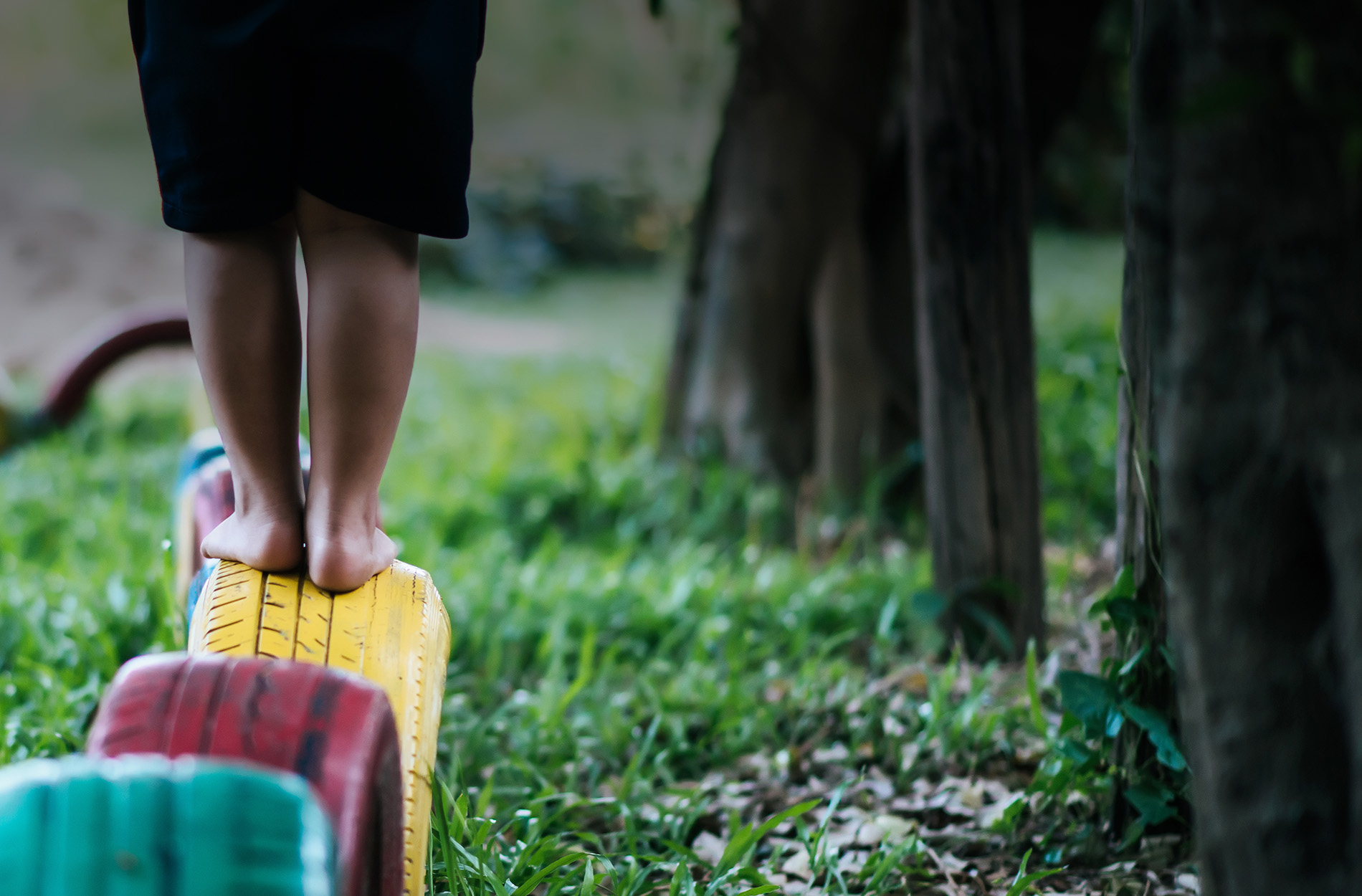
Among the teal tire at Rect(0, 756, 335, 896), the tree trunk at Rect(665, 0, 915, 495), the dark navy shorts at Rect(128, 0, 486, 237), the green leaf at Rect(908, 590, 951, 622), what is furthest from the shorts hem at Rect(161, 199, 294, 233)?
the tree trunk at Rect(665, 0, 915, 495)

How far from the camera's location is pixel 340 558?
144 centimetres

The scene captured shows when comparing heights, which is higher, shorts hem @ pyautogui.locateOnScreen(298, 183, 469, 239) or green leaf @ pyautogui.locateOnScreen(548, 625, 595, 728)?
shorts hem @ pyautogui.locateOnScreen(298, 183, 469, 239)

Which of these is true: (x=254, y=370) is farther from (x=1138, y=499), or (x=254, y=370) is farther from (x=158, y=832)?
(x=1138, y=499)

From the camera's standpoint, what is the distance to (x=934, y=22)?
2.32 meters

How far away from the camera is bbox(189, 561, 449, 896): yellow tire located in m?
1.33

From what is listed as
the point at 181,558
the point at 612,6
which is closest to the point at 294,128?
the point at 181,558

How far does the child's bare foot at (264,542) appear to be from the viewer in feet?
4.87

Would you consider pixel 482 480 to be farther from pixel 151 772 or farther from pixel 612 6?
pixel 612 6

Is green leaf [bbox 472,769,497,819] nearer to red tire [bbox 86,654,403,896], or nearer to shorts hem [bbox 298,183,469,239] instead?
red tire [bbox 86,654,403,896]

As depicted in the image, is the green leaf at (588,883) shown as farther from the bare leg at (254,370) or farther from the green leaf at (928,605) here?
the green leaf at (928,605)

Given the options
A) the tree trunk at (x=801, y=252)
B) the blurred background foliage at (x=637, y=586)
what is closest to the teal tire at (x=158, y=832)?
the blurred background foliage at (x=637, y=586)

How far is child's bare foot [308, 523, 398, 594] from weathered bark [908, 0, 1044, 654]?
1.44 m

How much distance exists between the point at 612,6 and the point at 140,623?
37.6ft

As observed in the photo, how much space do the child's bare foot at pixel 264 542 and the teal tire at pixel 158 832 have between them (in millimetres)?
585
